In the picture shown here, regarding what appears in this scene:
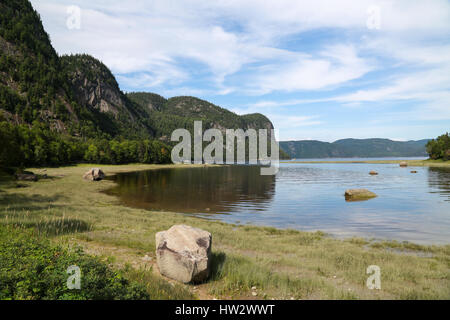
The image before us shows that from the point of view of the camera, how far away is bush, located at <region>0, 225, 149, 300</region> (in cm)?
700

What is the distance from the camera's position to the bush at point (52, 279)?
700 cm

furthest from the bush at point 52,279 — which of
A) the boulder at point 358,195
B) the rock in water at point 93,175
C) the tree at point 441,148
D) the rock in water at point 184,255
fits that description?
the tree at point 441,148

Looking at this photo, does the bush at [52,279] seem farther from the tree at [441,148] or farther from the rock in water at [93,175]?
the tree at [441,148]

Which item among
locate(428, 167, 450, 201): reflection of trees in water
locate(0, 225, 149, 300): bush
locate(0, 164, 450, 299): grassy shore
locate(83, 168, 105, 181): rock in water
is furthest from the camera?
locate(83, 168, 105, 181): rock in water

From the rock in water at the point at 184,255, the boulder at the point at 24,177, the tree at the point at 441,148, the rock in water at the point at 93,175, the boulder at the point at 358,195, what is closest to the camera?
the rock in water at the point at 184,255

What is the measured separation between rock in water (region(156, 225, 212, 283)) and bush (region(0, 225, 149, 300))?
8.00 feet

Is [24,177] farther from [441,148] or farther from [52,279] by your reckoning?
[441,148]

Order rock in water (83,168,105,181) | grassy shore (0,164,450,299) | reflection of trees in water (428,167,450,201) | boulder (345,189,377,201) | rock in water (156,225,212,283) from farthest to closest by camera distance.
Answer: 1. rock in water (83,168,105,181)
2. reflection of trees in water (428,167,450,201)
3. boulder (345,189,377,201)
4. rock in water (156,225,212,283)
5. grassy shore (0,164,450,299)

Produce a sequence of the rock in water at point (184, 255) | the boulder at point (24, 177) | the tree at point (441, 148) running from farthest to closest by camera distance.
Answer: the tree at point (441, 148) < the boulder at point (24, 177) < the rock in water at point (184, 255)

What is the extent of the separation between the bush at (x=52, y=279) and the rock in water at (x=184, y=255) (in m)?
2.44

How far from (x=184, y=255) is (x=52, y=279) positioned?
470cm

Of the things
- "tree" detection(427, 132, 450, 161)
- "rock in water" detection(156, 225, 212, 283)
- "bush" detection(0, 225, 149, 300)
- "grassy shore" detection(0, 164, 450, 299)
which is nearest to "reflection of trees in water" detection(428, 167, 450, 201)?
"grassy shore" detection(0, 164, 450, 299)

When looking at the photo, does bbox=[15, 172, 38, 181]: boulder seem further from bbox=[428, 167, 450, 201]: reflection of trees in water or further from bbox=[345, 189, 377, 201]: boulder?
bbox=[428, 167, 450, 201]: reflection of trees in water
